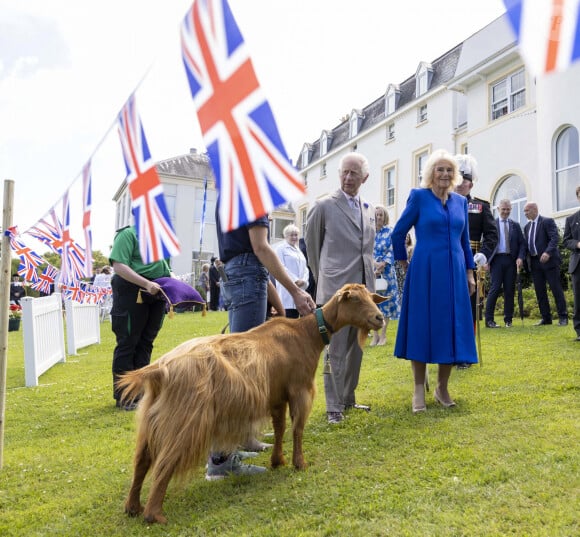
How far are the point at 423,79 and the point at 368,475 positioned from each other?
24.7 metres

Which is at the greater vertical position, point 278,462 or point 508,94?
point 508,94

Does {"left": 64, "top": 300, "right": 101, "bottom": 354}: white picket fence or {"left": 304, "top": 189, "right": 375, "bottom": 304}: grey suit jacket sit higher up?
{"left": 304, "top": 189, "right": 375, "bottom": 304}: grey suit jacket

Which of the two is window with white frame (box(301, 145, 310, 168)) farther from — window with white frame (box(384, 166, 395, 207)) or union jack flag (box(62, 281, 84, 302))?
union jack flag (box(62, 281, 84, 302))

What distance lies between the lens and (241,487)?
125 inches

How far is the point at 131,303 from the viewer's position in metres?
5.41

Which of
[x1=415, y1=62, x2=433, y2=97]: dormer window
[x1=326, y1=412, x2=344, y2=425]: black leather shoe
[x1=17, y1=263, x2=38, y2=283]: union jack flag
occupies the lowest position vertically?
[x1=326, y1=412, x2=344, y2=425]: black leather shoe

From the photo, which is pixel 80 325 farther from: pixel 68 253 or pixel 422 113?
pixel 422 113

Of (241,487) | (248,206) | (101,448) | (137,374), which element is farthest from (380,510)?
(101,448)

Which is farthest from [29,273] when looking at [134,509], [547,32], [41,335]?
[547,32]

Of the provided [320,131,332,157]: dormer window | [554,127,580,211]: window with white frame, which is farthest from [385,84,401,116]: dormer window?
[554,127,580,211]: window with white frame

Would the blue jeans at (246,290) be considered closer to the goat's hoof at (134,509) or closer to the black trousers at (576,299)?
the goat's hoof at (134,509)

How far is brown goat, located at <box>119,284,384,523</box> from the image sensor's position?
267 centimetres

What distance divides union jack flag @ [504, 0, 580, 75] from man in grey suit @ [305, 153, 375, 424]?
9.40ft

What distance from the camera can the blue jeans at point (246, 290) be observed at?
11.7 ft
